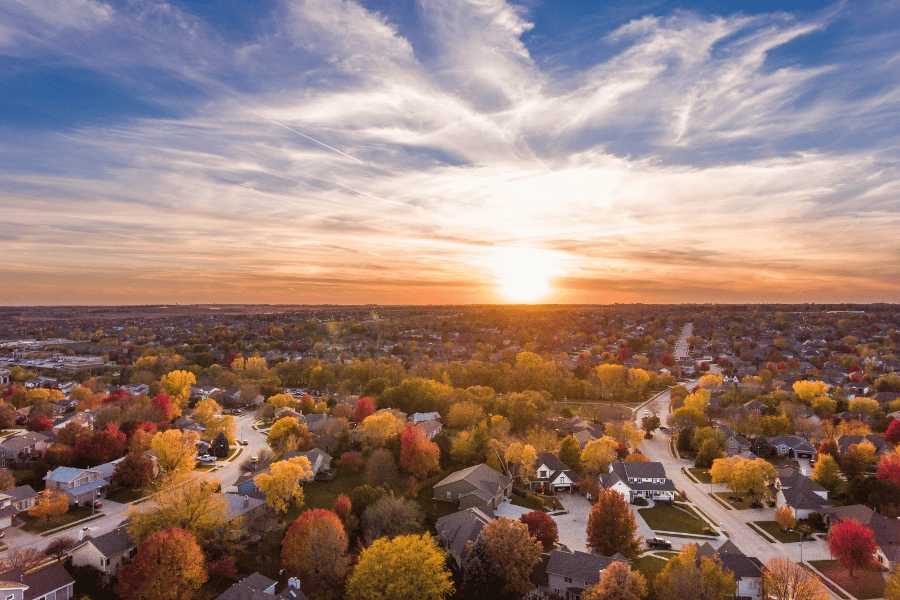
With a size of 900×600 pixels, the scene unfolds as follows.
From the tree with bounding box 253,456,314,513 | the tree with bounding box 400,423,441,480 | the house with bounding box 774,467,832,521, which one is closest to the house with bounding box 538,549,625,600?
the tree with bounding box 400,423,441,480

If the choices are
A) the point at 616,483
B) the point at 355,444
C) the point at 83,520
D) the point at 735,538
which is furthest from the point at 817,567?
the point at 83,520

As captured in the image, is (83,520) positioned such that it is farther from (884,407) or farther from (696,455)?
(884,407)

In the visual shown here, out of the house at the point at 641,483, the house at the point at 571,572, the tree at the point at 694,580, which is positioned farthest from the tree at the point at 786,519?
the house at the point at 571,572

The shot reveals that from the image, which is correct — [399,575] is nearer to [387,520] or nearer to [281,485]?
[387,520]

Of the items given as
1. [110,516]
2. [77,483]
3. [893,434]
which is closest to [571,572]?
[110,516]

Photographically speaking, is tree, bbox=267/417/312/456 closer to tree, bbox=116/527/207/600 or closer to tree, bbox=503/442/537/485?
tree, bbox=503/442/537/485

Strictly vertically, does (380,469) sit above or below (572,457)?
below
